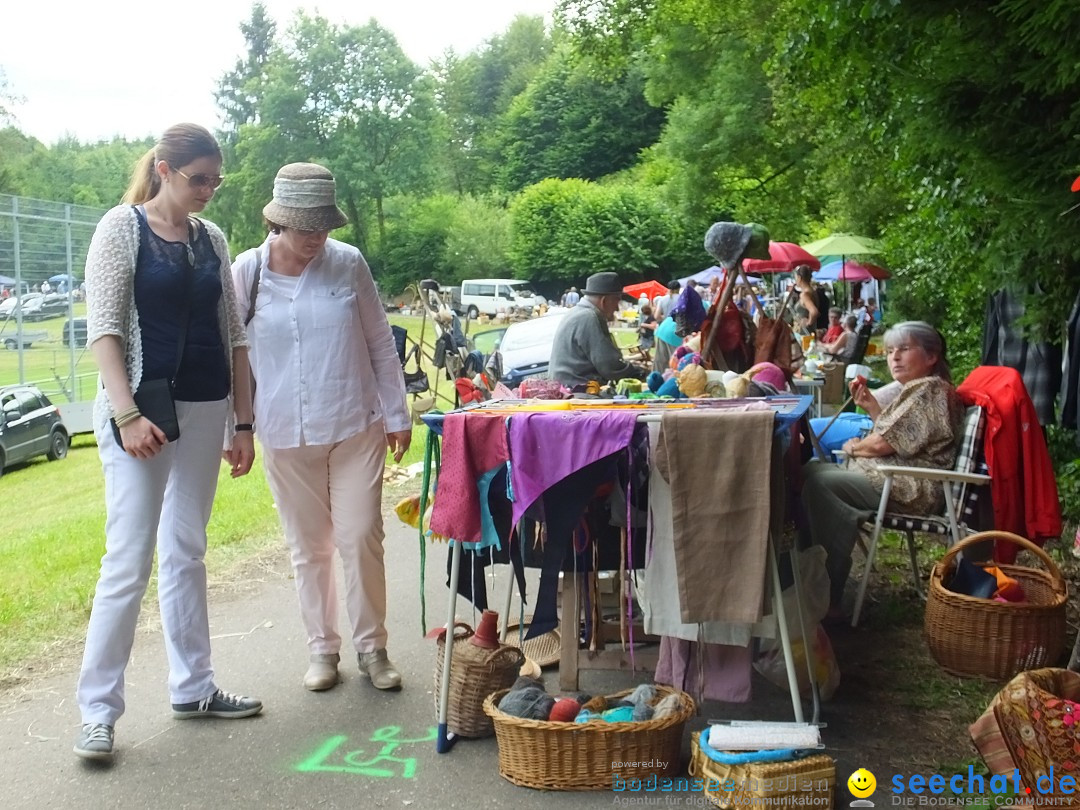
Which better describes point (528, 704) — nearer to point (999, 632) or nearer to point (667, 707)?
point (667, 707)

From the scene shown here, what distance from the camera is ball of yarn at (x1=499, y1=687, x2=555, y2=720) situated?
12.1 feet

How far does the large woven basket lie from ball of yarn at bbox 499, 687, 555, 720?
5.91 feet

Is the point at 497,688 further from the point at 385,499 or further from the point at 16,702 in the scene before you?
the point at 385,499

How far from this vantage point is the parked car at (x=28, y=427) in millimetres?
16531

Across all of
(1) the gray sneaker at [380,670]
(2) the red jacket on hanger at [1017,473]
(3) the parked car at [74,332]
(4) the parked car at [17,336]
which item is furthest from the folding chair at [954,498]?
(3) the parked car at [74,332]

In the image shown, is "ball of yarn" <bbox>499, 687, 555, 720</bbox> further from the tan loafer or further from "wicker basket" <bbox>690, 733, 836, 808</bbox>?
the tan loafer

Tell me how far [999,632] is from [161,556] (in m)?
3.21

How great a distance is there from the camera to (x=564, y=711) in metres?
3.66

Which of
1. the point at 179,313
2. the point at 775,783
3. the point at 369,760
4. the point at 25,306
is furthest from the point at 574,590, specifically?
the point at 25,306

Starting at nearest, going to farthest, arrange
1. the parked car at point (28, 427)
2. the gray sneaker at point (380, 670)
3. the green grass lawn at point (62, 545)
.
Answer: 1. the gray sneaker at point (380, 670)
2. the green grass lawn at point (62, 545)
3. the parked car at point (28, 427)

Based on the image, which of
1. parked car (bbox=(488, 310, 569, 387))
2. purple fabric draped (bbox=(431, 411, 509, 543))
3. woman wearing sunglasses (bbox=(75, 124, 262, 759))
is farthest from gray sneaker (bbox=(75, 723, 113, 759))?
parked car (bbox=(488, 310, 569, 387))

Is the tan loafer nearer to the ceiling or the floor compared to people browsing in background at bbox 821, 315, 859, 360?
nearer to the floor

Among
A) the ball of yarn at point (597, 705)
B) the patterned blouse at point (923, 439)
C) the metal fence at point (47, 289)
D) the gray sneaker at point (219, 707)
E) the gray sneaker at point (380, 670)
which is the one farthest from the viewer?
the metal fence at point (47, 289)

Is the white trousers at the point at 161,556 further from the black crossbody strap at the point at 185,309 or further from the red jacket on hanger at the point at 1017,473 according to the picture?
Result: the red jacket on hanger at the point at 1017,473
